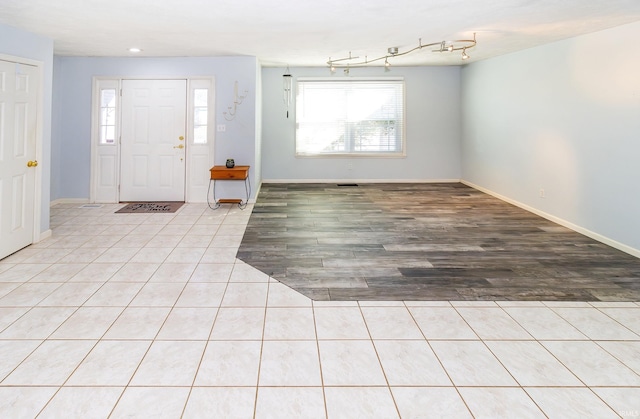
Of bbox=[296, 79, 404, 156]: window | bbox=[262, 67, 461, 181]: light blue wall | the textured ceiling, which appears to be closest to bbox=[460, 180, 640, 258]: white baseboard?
bbox=[262, 67, 461, 181]: light blue wall

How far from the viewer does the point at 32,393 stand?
1893 millimetres

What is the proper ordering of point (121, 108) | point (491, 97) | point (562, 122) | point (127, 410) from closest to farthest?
point (127, 410) → point (562, 122) → point (121, 108) → point (491, 97)

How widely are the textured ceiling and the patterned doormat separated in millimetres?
2221

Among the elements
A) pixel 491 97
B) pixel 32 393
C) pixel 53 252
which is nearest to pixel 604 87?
pixel 491 97

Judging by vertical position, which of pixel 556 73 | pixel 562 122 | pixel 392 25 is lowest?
pixel 562 122

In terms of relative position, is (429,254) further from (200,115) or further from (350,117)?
(350,117)

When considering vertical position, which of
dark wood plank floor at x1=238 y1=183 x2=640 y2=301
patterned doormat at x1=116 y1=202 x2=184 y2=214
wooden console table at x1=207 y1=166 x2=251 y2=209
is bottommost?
dark wood plank floor at x1=238 y1=183 x2=640 y2=301

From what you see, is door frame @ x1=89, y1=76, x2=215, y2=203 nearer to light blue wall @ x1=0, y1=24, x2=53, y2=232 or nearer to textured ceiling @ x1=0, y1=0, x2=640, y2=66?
textured ceiling @ x1=0, y1=0, x2=640, y2=66

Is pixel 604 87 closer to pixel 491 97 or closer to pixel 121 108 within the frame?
pixel 491 97

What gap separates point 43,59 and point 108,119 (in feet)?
7.26

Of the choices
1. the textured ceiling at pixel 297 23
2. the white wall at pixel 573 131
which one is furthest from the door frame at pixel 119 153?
the white wall at pixel 573 131

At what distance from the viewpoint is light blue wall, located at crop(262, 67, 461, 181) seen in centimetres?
868

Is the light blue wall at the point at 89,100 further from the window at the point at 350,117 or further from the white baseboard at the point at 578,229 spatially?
the white baseboard at the point at 578,229

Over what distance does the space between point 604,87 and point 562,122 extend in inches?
31.5
